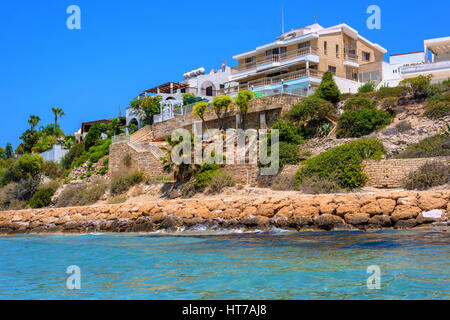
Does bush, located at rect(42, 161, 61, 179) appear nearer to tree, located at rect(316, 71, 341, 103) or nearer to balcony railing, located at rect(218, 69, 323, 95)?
balcony railing, located at rect(218, 69, 323, 95)

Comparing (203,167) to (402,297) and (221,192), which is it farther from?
(402,297)

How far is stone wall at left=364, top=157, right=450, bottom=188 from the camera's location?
63.7 feet

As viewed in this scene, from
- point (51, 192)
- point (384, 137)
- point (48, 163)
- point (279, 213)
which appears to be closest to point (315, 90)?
point (384, 137)

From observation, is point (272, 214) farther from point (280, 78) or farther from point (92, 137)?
point (92, 137)

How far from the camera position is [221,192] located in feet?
80.3

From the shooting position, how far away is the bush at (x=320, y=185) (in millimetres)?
20297

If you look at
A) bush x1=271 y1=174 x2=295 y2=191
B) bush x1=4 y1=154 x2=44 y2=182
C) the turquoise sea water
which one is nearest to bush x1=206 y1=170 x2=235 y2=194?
bush x1=271 y1=174 x2=295 y2=191

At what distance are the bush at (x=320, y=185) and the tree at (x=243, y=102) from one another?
12.6m

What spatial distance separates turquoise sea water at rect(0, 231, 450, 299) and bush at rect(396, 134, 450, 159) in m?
9.27

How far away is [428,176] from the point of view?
18453 mm

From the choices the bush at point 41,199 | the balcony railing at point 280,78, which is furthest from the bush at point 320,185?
the bush at point 41,199

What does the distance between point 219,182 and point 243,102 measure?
988 centimetres

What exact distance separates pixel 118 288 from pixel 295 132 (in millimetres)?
21354

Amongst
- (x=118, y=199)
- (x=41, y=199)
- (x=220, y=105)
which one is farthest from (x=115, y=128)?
(x=118, y=199)
